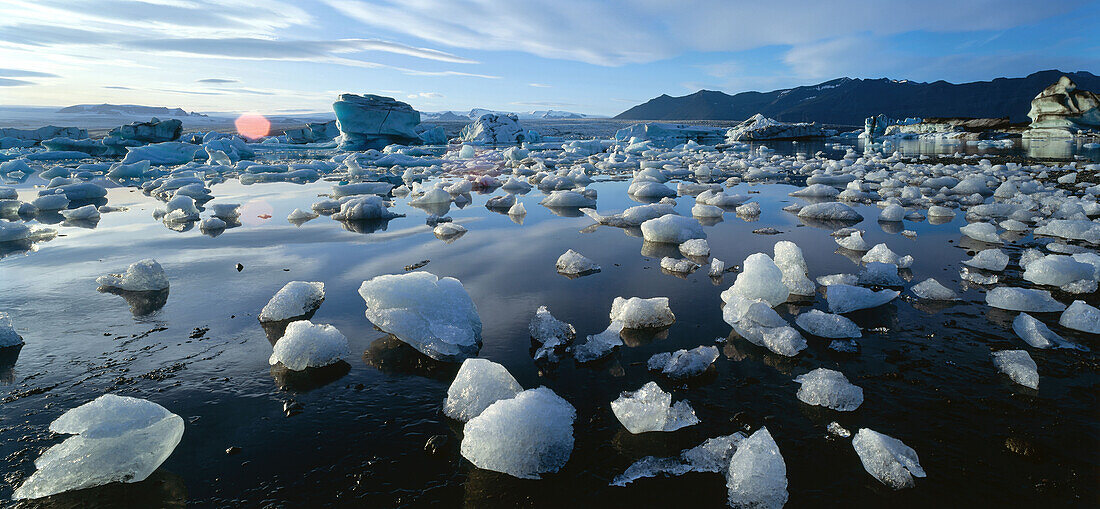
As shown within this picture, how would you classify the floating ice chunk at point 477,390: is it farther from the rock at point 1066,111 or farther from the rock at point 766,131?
the rock at point 1066,111

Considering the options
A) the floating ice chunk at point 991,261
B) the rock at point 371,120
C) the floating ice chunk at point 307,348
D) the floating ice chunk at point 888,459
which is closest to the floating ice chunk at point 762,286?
the floating ice chunk at point 888,459

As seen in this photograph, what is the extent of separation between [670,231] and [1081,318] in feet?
8.57

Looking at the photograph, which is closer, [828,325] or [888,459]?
[888,459]

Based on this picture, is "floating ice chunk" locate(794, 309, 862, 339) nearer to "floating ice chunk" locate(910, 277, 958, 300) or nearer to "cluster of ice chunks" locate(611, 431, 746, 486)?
"floating ice chunk" locate(910, 277, 958, 300)

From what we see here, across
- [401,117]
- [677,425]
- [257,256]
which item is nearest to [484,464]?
[677,425]

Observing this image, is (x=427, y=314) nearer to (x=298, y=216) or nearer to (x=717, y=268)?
(x=717, y=268)

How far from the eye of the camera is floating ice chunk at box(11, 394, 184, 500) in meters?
1.52

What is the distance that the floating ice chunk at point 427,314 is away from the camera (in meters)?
2.31

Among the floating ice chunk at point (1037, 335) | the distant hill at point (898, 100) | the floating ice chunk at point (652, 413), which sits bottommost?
the floating ice chunk at point (652, 413)

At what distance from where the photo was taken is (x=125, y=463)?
1579 mm

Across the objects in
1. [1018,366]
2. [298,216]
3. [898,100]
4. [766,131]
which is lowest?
[1018,366]

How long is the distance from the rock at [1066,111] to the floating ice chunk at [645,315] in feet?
122

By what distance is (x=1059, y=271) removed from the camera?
3.06 meters

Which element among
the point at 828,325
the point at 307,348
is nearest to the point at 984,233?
the point at 828,325
